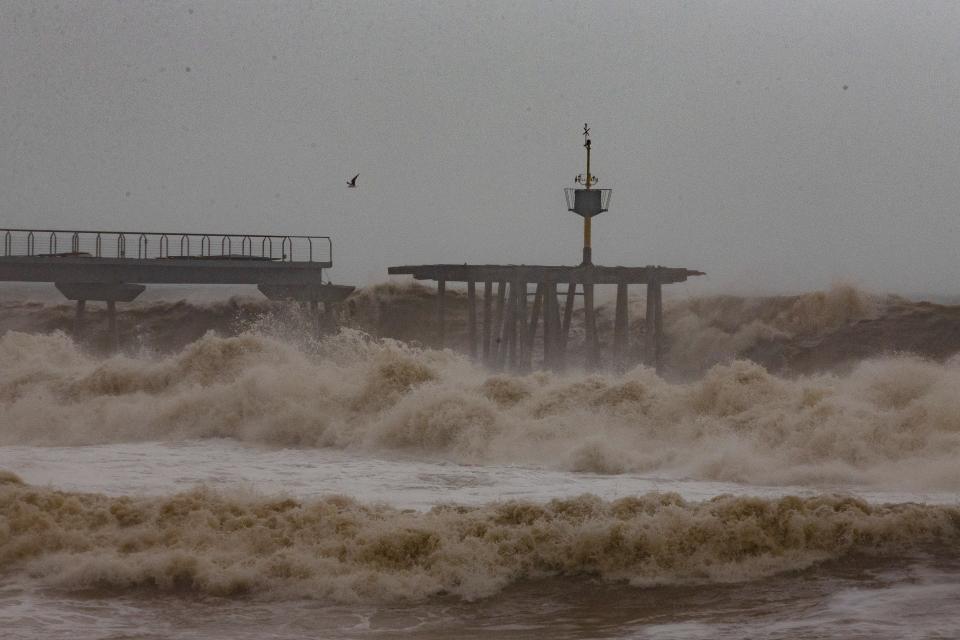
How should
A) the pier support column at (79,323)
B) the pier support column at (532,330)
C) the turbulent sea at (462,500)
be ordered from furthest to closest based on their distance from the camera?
1. the pier support column at (79,323)
2. the pier support column at (532,330)
3. the turbulent sea at (462,500)

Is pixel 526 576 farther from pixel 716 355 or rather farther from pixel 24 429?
pixel 716 355

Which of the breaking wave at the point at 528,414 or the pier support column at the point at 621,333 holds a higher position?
the pier support column at the point at 621,333

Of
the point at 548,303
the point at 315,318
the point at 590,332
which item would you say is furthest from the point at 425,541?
the point at 315,318

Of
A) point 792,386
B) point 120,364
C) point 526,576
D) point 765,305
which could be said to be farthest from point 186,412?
point 765,305

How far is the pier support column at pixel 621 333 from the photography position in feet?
90.1

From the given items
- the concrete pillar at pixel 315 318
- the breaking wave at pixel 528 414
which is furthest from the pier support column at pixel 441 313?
the concrete pillar at pixel 315 318

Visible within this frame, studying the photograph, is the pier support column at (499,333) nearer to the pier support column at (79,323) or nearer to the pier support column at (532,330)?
the pier support column at (532,330)

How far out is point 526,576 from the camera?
11.0m

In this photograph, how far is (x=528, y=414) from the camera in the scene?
794 inches

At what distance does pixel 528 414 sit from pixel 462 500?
234 inches

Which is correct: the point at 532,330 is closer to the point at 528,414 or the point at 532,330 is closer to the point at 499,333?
the point at 499,333

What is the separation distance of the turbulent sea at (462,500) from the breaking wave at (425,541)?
0.03 m

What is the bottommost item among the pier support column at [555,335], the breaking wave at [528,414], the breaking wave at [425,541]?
the breaking wave at [425,541]

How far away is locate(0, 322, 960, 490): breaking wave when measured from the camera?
665 inches
